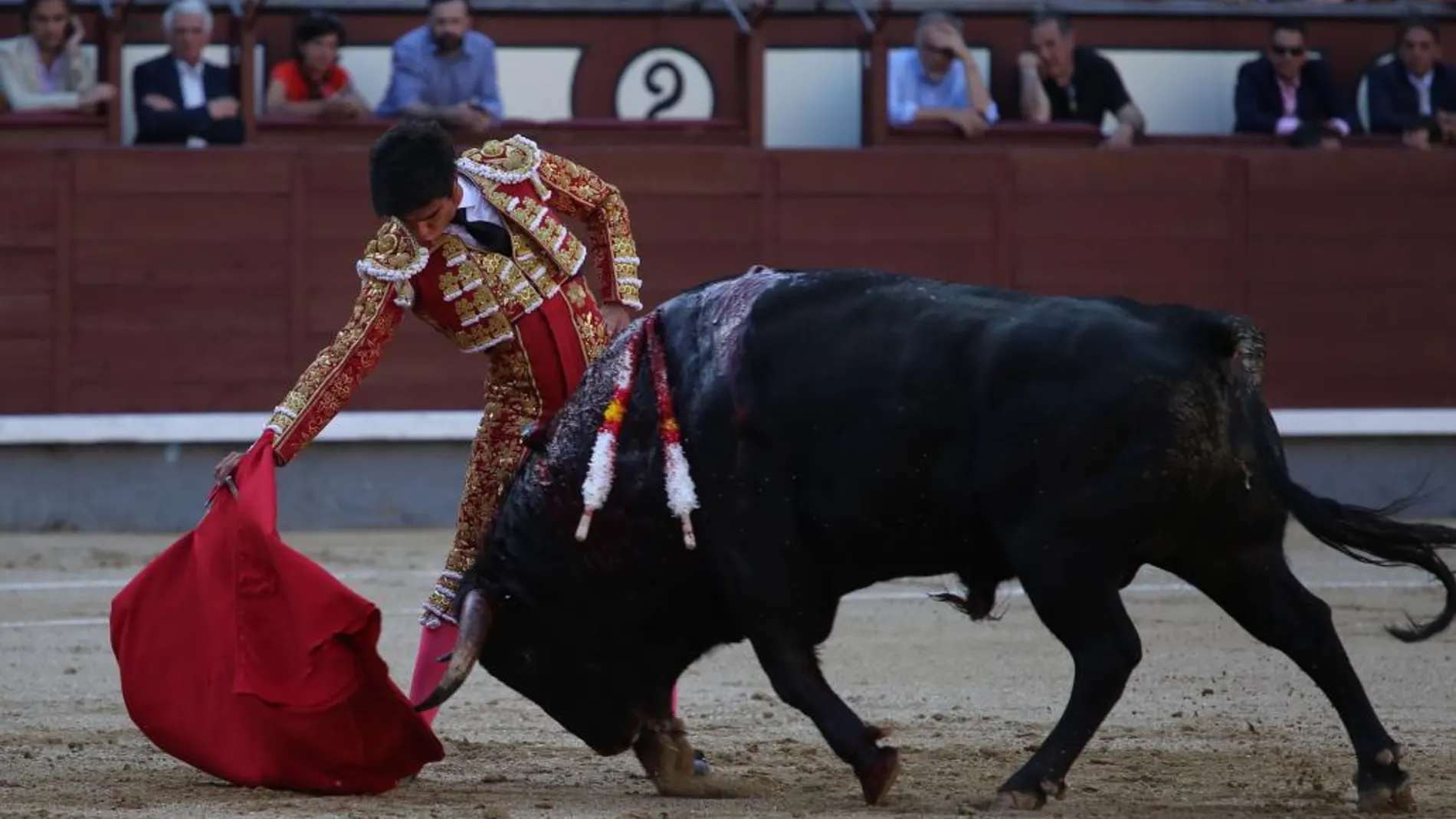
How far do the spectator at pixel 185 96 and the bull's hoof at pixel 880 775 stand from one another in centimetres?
516

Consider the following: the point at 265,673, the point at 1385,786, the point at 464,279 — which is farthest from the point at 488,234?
the point at 1385,786

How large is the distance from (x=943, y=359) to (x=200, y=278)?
5326mm

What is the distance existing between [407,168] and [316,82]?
482 centimetres

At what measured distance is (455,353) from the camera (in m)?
8.54

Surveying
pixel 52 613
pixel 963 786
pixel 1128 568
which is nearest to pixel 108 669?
pixel 52 613

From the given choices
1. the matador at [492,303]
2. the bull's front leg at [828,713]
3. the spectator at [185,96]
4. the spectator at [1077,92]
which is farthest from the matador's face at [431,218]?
the spectator at [1077,92]

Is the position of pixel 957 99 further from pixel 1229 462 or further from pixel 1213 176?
Result: pixel 1229 462

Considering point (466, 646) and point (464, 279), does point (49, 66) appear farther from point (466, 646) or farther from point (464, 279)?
point (466, 646)

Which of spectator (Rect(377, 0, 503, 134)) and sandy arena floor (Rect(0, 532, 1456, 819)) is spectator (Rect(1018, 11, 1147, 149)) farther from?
sandy arena floor (Rect(0, 532, 1456, 819))

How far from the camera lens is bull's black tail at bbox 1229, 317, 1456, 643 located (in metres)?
3.43

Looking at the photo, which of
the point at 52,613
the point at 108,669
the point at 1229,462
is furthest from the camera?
the point at 52,613

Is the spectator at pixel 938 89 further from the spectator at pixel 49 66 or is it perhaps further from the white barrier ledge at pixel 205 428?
the spectator at pixel 49 66

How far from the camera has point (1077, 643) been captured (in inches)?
135

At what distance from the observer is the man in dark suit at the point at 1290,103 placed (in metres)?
8.91
